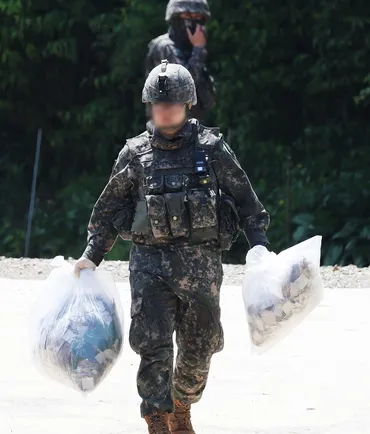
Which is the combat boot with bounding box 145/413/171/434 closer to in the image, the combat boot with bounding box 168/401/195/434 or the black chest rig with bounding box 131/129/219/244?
the combat boot with bounding box 168/401/195/434

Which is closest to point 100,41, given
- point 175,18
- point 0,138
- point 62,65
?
point 62,65

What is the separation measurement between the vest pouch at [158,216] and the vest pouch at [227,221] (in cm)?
24

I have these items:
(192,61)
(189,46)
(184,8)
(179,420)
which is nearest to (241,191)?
(179,420)

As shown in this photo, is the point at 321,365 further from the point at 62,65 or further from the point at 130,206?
the point at 62,65

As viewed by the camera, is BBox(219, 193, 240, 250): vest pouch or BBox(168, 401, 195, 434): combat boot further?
BBox(168, 401, 195, 434): combat boot

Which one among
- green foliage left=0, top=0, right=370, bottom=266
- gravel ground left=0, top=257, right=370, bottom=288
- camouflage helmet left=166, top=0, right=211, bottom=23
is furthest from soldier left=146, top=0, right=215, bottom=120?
green foliage left=0, top=0, right=370, bottom=266

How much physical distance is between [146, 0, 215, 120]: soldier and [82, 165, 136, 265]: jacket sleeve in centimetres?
608

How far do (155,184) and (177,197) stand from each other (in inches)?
4.3

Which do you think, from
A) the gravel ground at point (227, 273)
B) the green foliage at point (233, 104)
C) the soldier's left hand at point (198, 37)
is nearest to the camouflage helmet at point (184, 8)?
the soldier's left hand at point (198, 37)

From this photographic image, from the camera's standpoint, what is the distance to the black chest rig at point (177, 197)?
5.41m

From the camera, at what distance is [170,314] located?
5.49m

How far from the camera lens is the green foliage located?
15695 mm

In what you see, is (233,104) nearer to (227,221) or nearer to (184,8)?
(184,8)

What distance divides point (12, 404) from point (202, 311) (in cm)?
127
